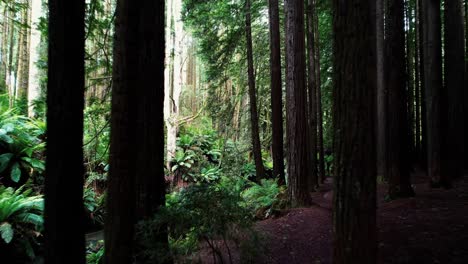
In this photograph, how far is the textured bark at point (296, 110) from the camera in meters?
8.06

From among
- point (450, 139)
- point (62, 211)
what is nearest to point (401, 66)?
point (450, 139)

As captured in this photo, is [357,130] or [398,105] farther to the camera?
[398,105]

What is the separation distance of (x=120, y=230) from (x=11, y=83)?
86.2 ft

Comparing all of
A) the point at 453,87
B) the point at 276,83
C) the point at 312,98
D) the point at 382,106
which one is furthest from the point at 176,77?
the point at 453,87

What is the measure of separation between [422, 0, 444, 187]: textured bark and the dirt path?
0.60 meters

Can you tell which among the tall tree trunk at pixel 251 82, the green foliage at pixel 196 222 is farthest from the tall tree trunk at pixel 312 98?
the green foliage at pixel 196 222

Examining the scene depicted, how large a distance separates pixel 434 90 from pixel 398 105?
4.96 ft

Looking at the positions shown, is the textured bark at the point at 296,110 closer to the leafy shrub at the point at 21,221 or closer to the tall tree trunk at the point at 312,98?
the tall tree trunk at the point at 312,98

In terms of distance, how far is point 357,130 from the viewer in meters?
3.50

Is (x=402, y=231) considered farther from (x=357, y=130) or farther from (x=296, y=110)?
(x=296, y=110)

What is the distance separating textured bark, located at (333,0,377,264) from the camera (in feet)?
11.5

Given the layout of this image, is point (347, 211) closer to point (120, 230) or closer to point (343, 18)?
point (343, 18)

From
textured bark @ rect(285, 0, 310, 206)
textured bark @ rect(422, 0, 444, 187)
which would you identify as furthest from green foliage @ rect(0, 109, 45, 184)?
textured bark @ rect(422, 0, 444, 187)

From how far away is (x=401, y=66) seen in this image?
7289 millimetres
